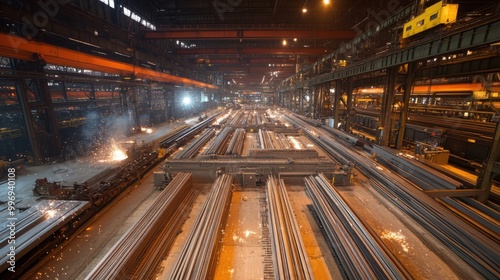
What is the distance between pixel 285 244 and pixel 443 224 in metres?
3.47

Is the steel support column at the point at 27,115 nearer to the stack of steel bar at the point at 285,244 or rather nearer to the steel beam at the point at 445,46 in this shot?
the stack of steel bar at the point at 285,244

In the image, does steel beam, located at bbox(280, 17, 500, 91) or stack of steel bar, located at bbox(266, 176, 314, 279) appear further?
steel beam, located at bbox(280, 17, 500, 91)

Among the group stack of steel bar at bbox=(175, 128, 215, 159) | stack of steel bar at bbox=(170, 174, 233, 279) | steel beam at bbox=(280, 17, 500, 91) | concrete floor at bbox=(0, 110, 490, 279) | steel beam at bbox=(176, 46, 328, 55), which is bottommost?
concrete floor at bbox=(0, 110, 490, 279)

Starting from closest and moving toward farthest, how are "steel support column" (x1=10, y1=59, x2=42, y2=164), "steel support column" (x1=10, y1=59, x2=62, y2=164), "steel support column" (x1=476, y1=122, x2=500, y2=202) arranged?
1. "steel support column" (x1=476, y1=122, x2=500, y2=202)
2. "steel support column" (x1=10, y1=59, x2=42, y2=164)
3. "steel support column" (x1=10, y1=59, x2=62, y2=164)

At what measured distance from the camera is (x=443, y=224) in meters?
4.14

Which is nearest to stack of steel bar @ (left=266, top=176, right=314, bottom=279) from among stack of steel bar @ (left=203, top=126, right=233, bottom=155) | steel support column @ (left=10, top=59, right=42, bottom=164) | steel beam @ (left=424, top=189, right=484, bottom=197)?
steel beam @ (left=424, top=189, right=484, bottom=197)

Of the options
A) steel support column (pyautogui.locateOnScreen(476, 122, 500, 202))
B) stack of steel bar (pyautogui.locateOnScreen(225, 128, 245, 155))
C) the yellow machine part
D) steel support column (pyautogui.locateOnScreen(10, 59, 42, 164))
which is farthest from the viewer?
stack of steel bar (pyautogui.locateOnScreen(225, 128, 245, 155))

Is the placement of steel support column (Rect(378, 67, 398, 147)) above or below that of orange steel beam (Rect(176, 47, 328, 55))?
below

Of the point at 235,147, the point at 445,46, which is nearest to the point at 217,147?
the point at 235,147

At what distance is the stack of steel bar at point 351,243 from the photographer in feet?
10.1

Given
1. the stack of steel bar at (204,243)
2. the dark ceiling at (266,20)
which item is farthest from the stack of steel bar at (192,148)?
the dark ceiling at (266,20)

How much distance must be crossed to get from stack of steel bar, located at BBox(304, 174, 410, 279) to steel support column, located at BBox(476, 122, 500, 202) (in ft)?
11.5

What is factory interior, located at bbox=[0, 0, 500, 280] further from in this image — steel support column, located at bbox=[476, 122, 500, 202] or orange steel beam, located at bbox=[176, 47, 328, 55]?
orange steel beam, located at bbox=[176, 47, 328, 55]

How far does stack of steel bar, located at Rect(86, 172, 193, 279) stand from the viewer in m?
3.19
